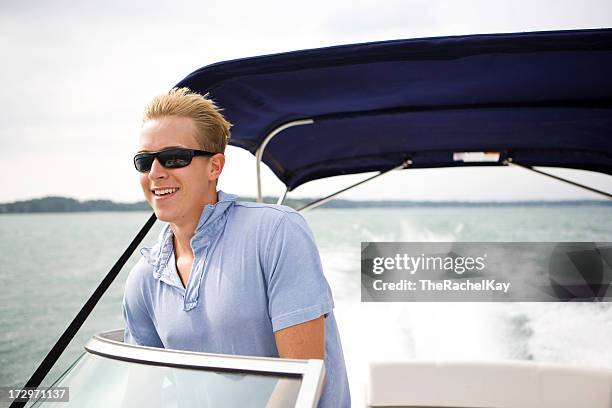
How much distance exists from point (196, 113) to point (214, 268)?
335mm

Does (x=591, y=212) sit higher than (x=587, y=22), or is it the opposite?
(x=587, y=22)

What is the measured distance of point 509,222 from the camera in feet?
115

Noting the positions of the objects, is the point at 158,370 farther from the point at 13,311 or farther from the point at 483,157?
the point at 13,311

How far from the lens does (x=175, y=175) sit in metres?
1.17

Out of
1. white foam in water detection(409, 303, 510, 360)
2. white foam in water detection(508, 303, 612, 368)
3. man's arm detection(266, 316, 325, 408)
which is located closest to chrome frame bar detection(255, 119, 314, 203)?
man's arm detection(266, 316, 325, 408)

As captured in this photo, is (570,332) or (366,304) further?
(366,304)

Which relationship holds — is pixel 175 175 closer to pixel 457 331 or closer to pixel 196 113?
pixel 196 113

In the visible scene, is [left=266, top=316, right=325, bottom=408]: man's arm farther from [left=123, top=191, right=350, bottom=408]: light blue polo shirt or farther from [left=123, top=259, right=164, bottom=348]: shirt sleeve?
[left=123, top=259, right=164, bottom=348]: shirt sleeve

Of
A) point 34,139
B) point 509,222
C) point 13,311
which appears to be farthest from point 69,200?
point 509,222

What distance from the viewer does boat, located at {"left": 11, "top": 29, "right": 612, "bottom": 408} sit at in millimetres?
1514

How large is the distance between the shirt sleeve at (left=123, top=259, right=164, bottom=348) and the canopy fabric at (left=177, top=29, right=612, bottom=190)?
27.3 inches

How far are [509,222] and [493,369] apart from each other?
115ft

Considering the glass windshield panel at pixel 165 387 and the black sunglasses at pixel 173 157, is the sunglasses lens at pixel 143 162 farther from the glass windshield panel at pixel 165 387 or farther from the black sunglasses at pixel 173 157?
the glass windshield panel at pixel 165 387

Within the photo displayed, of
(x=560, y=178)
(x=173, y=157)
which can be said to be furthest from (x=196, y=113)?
(x=560, y=178)
